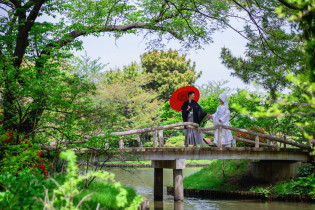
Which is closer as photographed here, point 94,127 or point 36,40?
point 94,127

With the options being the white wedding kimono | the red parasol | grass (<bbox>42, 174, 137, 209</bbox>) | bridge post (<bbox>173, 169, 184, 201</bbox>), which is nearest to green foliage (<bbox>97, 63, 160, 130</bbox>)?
the red parasol

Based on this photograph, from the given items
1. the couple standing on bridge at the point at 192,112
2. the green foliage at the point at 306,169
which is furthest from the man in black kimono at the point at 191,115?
the green foliage at the point at 306,169

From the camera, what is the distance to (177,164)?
11.1 metres

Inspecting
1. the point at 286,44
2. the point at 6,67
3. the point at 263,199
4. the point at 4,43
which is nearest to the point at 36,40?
the point at 4,43

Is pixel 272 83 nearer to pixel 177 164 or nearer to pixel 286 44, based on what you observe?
pixel 286 44

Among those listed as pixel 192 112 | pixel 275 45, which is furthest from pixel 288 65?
pixel 192 112

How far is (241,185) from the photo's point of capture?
45.7 ft

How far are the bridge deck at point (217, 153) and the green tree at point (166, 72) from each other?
2108cm

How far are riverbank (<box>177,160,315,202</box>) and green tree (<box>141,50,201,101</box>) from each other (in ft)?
60.1

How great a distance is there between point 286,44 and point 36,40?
276 inches

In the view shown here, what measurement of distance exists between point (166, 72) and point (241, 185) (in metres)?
22.0

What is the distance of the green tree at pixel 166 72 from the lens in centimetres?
3450

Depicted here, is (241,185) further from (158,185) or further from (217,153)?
(158,185)

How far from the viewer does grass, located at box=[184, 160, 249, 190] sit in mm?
14523
